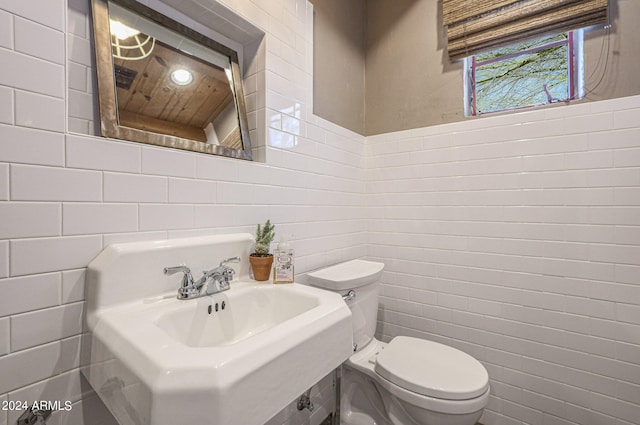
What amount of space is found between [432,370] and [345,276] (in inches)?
20.3

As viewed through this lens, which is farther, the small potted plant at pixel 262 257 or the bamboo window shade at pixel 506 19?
the bamboo window shade at pixel 506 19

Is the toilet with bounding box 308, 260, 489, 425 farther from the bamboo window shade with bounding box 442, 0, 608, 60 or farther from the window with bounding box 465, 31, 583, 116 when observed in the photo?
the bamboo window shade with bounding box 442, 0, 608, 60

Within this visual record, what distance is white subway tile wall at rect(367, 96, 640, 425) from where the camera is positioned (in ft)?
4.03

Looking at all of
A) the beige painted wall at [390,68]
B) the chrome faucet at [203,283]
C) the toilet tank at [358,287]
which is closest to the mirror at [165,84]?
the chrome faucet at [203,283]

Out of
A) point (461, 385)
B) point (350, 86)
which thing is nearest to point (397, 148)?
point (350, 86)

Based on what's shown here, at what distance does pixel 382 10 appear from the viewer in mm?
1884

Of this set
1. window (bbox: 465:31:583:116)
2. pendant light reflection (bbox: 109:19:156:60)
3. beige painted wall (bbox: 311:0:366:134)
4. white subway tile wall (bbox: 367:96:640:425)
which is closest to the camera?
pendant light reflection (bbox: 109:19:156:60)

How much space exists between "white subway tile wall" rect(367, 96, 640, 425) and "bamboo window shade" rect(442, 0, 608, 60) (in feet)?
1.31

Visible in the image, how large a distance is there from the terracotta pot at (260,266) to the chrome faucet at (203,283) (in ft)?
0.43

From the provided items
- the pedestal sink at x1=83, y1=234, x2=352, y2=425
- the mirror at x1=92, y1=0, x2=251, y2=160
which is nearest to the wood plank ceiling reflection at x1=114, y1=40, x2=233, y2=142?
the mirror at x1=92, y1=0, x2=251, y2=160

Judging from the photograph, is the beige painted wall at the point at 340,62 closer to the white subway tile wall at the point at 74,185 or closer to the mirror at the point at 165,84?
the white subway tile wall at the point at 74,185

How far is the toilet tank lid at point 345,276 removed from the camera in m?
1.28

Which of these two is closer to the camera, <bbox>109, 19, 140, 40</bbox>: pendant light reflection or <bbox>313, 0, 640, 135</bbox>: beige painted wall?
<bbox>109, 19, 140, 40</bbox>: pendant light reflection

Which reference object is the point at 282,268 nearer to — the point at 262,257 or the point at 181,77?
the point at 262,257
